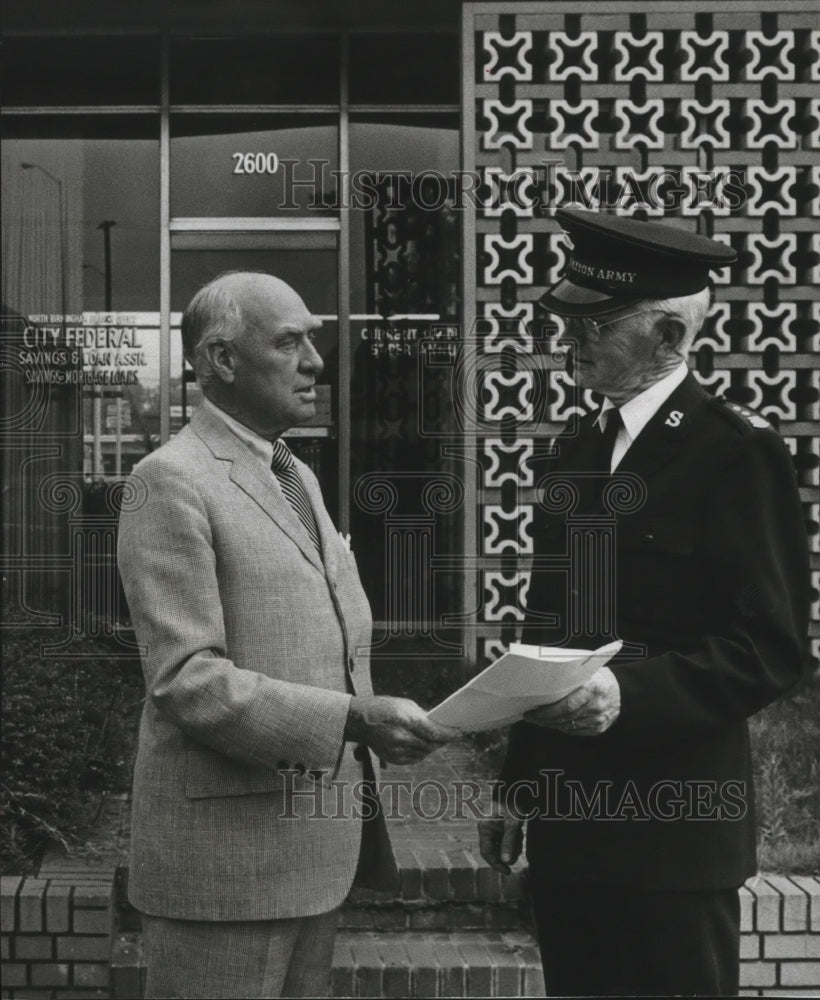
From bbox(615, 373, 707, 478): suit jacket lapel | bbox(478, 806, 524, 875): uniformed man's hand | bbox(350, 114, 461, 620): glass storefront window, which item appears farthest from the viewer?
bbox(350, 114, 461, 620): glass storefront window

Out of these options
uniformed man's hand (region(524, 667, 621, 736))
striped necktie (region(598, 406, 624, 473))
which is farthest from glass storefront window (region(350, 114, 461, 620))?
uniformed man's hand (region(524, 667, 621, 736))

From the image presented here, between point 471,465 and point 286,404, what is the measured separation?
11.9 feet

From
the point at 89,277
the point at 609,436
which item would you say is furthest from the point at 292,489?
the point at 89,277

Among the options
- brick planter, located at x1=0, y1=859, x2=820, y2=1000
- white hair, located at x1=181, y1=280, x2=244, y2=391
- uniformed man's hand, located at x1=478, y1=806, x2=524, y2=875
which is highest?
white hair, located at x1=181, y1=280, x2=244, y2=391

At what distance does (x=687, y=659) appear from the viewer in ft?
7.52

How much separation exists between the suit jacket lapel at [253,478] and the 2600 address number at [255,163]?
5.22 metres

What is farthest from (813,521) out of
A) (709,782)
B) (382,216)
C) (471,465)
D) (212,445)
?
(212,445)

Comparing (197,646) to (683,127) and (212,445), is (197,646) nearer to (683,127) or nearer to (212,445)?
(212,445)

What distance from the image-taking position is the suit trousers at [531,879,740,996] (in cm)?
238

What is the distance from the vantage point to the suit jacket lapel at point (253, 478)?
242cm

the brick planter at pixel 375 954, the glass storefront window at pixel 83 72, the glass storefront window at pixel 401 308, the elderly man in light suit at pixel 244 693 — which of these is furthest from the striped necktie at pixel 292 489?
the glass storefront window at pixel 83 72

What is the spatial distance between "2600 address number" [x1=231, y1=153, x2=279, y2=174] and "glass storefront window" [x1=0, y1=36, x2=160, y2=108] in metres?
0.59

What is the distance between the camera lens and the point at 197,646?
2209mm

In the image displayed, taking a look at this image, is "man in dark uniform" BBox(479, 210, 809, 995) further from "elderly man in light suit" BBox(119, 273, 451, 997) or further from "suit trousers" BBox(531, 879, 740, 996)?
"elderly man in light suit" BBox(119, 273, 451, 997)
